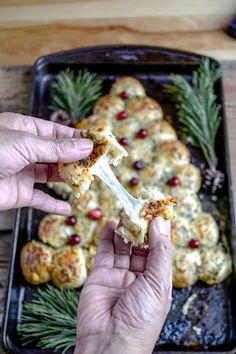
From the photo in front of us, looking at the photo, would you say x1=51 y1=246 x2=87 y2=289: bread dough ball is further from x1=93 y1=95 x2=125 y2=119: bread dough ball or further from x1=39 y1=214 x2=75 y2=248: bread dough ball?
x1=93 y1=95 x2=125 y2=119: bread dough ball

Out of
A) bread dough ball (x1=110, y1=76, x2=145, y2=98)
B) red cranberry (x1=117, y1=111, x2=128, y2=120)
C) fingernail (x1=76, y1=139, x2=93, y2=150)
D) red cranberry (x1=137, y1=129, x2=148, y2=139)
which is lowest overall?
fingernail (x1=76, y1=139, x2=93, y2=150)

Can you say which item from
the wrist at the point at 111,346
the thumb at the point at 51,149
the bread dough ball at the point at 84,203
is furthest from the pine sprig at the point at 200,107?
the wrist at the point at 111,346

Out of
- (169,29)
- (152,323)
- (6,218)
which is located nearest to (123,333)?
(152,323)

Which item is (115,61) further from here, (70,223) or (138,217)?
(138,217)

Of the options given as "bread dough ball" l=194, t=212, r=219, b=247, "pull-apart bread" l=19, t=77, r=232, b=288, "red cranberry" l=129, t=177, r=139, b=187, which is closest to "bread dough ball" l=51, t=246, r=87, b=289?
"pull-apart bread" l=19, t=77, r=232, b=288

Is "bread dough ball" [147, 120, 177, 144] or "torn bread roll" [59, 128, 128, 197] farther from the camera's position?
"bread dough ball" [147, 120, 177, 144]

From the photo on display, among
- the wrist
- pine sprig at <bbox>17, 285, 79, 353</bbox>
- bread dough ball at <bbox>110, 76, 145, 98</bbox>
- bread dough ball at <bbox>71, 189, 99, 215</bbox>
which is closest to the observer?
the wrist

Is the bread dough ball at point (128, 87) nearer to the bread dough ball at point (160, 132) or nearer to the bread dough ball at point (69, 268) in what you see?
the bread dough ball at point (160, 132)
